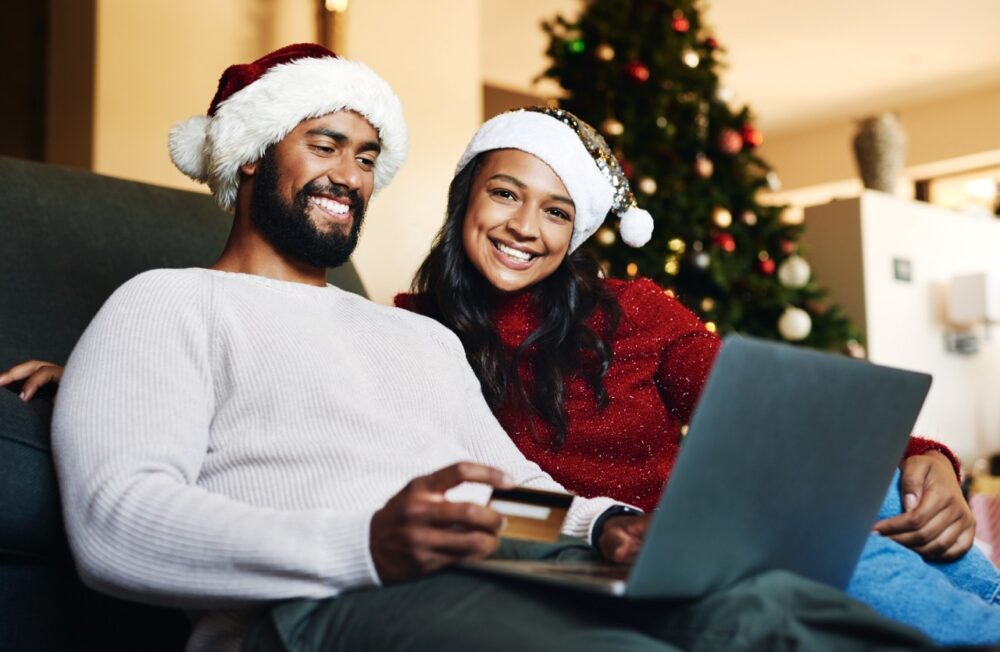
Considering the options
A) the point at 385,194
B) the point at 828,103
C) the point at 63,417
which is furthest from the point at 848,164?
the point at 63,417

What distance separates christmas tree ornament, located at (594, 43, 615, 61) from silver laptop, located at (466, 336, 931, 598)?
3.11m

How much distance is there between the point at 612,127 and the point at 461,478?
3178 mm

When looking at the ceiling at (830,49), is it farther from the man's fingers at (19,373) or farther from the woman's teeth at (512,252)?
the man's fingers at (19,373)

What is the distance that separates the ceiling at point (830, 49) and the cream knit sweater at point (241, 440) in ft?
14.4

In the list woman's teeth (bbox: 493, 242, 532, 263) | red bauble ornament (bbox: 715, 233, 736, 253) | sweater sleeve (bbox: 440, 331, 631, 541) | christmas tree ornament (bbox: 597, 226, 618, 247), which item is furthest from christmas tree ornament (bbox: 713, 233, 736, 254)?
sweater sleeve (bbox: 440, 331, 631, 541)

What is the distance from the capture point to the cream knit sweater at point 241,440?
1.04 meters

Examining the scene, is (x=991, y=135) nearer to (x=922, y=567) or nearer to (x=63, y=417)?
(x=922, y=567)

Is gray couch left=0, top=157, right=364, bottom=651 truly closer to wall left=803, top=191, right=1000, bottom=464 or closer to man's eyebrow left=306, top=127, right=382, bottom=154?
man's eyebrow left=306, top=127, right=382, bottom=154

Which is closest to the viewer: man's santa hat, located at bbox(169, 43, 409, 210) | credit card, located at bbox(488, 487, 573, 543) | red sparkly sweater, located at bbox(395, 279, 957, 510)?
credit card, located at bbox(488, 487, 573, 543)

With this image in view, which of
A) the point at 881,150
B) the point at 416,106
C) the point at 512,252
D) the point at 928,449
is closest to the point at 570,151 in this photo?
the point at 512,252

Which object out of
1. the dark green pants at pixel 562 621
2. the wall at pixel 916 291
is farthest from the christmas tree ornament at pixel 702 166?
the dark green pants at pixel 562 621

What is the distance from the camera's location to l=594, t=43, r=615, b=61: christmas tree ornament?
4.05 m

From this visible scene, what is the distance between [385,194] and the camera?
372 centimetres

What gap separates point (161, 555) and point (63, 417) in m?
0.21
